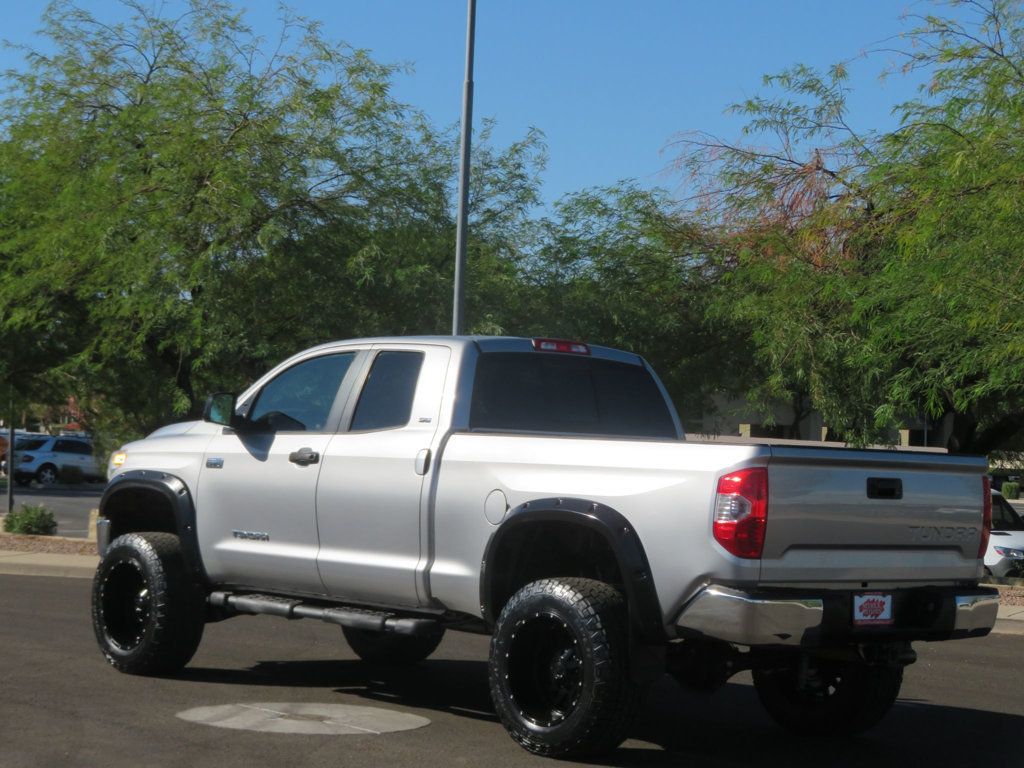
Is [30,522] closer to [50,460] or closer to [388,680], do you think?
[388,680]

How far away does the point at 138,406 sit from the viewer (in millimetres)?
22156

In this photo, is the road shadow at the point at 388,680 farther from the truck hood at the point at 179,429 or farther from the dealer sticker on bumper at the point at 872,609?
the dealer sticker on bumper at the point at 872,609

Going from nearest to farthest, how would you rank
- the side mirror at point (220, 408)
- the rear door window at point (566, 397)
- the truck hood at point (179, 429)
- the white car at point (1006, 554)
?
the rear door window at point (566, 397)
the side mirror at point (220, 408)
the truck hood at point (179, 429)
the white car at point (1006, 554)

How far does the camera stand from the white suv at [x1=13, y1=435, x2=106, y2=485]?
45.8 metres

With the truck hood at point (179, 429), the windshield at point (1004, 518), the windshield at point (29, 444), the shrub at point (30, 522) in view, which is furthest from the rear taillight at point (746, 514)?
the windshield at point (29, 444)

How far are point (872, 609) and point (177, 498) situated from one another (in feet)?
14.5

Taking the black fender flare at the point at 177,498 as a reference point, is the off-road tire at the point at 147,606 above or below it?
below

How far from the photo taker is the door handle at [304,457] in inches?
318

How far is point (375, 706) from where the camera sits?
8.09 metres

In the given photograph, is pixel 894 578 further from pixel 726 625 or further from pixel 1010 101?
pixel 1010 101

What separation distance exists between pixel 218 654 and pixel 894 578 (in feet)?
17.1

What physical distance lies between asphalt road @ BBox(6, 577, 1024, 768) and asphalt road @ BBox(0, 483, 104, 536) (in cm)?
1706

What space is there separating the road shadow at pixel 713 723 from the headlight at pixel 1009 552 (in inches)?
468

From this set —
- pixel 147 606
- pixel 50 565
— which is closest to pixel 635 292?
pixel 50 565
